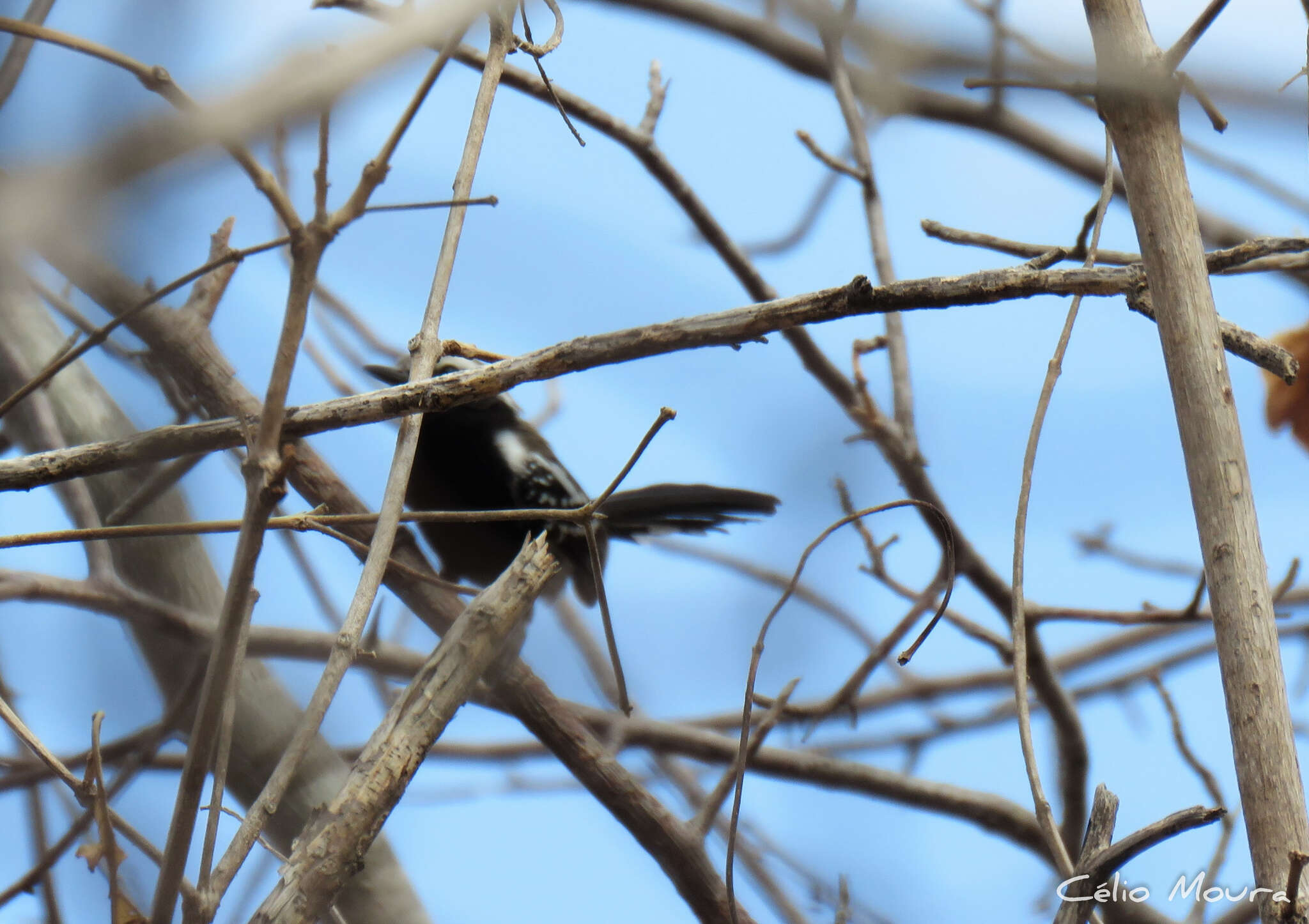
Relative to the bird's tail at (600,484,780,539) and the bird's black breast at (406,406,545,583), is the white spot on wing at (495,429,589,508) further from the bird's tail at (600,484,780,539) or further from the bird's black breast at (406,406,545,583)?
the bird's tail at (600,484,780,539)

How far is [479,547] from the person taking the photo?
2.39 m

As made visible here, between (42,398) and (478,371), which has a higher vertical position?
(42,398)

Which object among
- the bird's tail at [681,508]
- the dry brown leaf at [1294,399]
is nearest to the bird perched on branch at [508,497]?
the bird's tail at [681,508]

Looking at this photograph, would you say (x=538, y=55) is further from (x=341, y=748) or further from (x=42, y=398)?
(x=42, y=398)

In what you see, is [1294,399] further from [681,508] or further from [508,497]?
[508,497]

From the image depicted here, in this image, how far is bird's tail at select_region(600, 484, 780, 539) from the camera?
254cm

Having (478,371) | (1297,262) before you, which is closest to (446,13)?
(478,371)

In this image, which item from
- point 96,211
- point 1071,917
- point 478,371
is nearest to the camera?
point 96,211

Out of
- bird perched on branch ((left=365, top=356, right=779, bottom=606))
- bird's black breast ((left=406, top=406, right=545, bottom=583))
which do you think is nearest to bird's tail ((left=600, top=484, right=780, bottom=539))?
bird perched on branch ((left=365, top=356, right=779, bottom=606))

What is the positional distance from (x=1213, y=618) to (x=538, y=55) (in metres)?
0.87

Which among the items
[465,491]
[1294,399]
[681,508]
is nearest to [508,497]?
[465,491]

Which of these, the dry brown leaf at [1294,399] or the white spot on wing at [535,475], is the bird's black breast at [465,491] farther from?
the dry brown leaf at [1294,399]

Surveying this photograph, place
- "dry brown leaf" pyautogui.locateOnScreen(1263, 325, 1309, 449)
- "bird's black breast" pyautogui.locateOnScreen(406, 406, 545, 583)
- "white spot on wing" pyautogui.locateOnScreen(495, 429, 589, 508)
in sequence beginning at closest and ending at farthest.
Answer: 1. "dry brown leaf" pyautogui.locateOnScreen(1263, 325, 1309, 449)
2. "bird's black breast" pyautogui.locateOnScreen(406, 406, 545, 583)
3. "white spot on wing" pyautogui.locateOnScreen(495, 429, 589, 508)

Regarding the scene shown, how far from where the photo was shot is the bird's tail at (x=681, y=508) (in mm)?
2539
